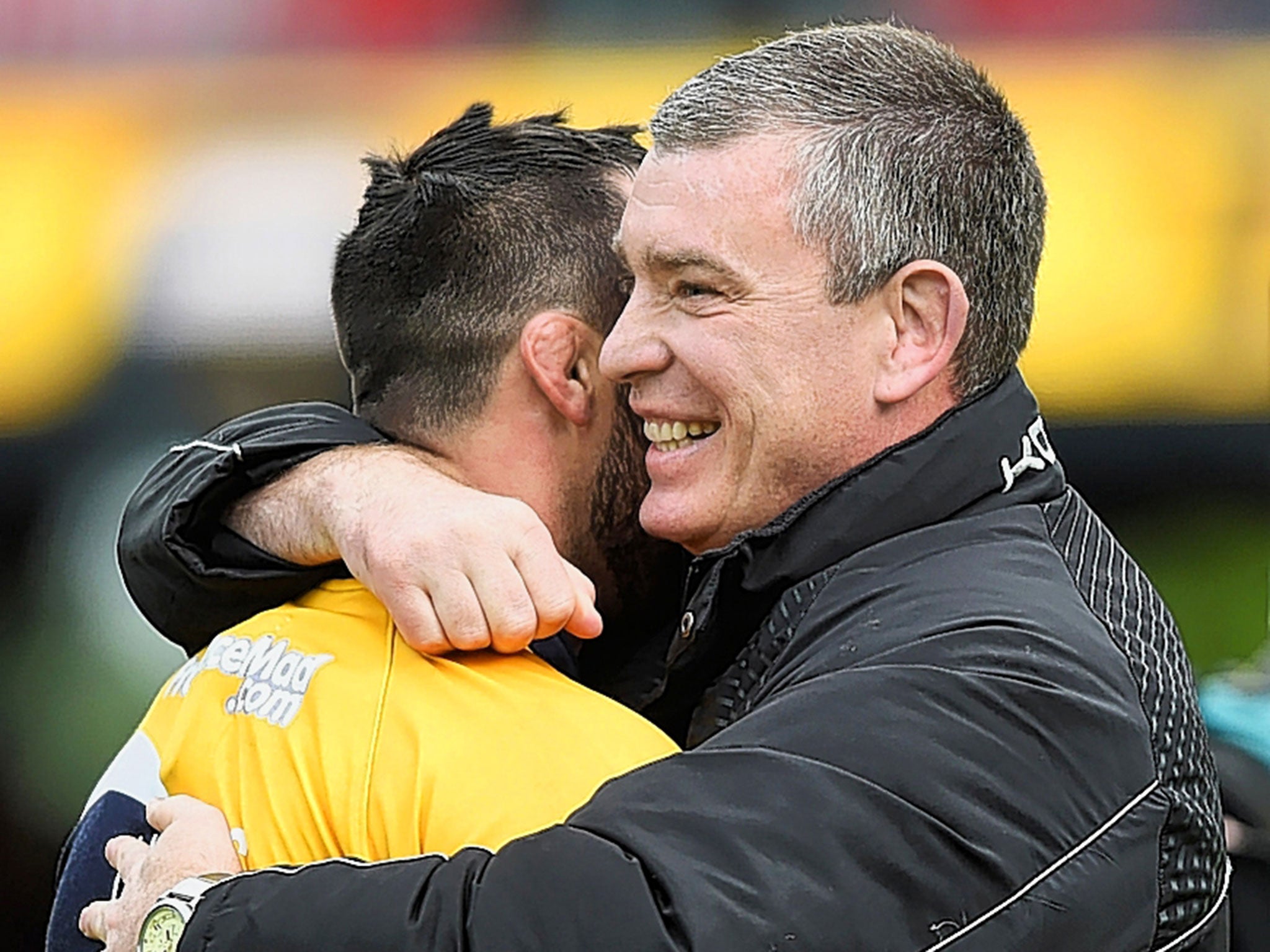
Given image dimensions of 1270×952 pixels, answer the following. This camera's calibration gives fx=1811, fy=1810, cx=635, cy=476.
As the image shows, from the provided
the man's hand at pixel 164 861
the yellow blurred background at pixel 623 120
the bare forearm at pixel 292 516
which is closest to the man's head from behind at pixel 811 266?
the bare forearm at pixel 292 516

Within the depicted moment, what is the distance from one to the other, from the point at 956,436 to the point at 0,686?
126 inches

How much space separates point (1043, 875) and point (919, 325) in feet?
2.14

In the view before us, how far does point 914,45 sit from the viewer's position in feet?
6.45

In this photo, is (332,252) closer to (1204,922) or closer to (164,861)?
(164,861)

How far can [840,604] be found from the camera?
1682 mm

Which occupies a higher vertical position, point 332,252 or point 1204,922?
point 332,252

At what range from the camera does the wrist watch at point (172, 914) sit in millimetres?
1458

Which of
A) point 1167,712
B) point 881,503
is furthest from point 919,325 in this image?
point 1167,712

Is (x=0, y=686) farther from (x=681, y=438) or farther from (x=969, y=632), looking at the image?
(x=969, y=632)

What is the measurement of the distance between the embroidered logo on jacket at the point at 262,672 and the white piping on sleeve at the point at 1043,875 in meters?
0.58

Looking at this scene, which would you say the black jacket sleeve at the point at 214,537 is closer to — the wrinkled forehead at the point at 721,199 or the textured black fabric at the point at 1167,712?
the wrinkled forehead at the point at 721,199

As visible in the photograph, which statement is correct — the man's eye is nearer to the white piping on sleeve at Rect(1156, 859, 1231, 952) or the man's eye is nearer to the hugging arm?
the hugging arm

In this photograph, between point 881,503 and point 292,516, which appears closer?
point 881,503

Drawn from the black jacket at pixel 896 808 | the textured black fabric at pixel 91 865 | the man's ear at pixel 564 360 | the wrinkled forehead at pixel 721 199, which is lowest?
the textured black fabric at pixel 91 865
